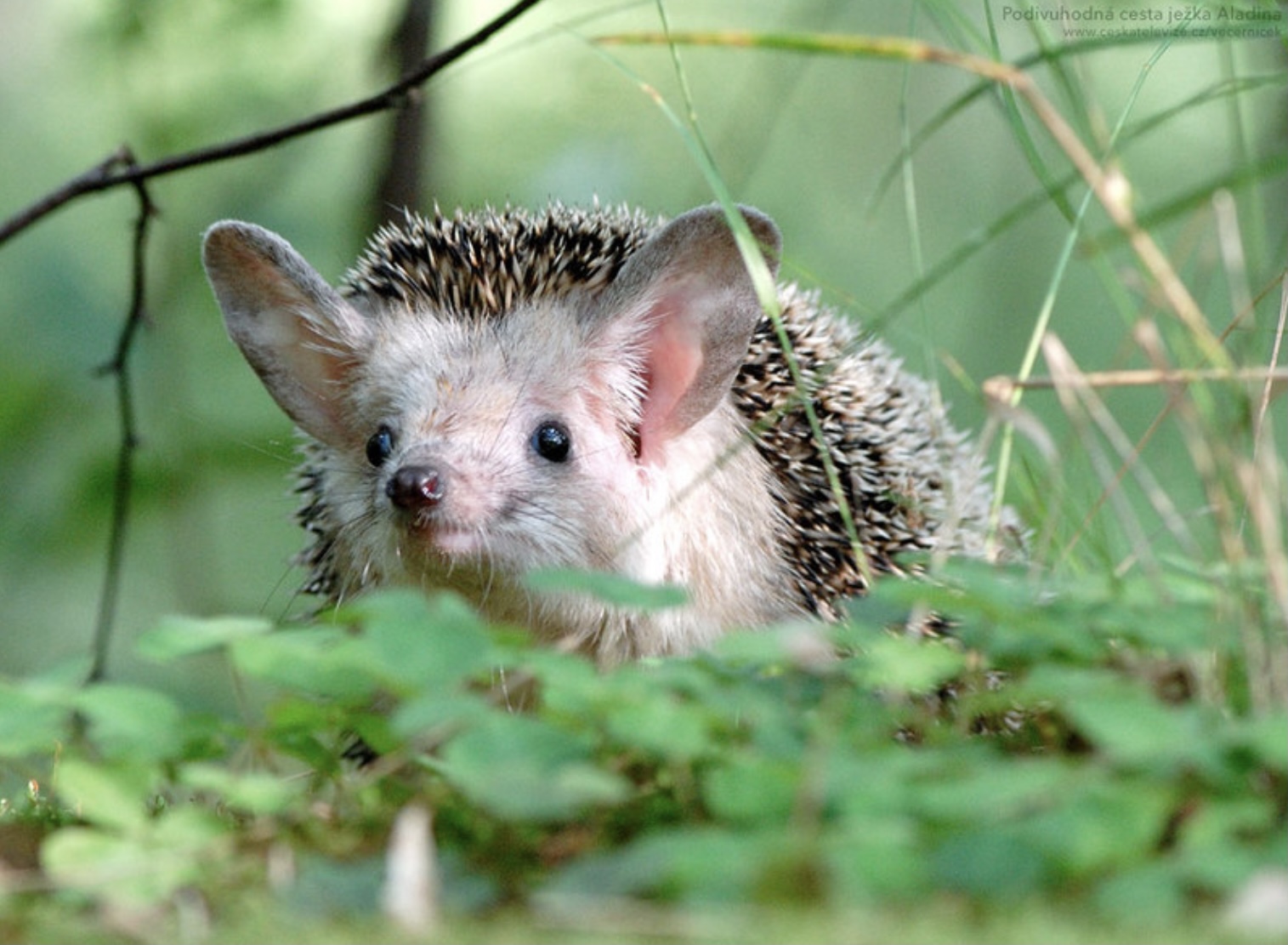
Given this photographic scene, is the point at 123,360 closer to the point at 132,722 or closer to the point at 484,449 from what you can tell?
the point at 484,449

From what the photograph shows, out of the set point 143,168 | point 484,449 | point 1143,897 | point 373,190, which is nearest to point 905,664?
point 1143,897

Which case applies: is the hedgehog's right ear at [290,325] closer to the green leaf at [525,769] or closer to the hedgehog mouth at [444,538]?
the hedgehog mouth at [444,538]

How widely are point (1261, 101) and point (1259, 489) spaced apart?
9101 mm

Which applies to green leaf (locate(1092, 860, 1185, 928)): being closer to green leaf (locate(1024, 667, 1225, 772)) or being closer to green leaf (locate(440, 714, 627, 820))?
green leaf (locate(1024, 667, 1225, 772))

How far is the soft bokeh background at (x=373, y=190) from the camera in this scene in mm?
6207

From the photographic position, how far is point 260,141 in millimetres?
3973

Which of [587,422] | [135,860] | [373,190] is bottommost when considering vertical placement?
[135,860]

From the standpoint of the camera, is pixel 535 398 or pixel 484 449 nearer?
pixel 484 449

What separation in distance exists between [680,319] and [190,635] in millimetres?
2044

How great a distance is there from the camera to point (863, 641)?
2031 mm

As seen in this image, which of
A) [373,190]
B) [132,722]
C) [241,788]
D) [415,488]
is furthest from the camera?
[373,190]

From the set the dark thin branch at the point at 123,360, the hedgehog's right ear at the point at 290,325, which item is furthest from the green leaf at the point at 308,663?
the dark thin branch at the point at 123,360

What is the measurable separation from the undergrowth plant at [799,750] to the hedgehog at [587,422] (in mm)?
1187

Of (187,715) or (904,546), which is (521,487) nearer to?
(904,546)
